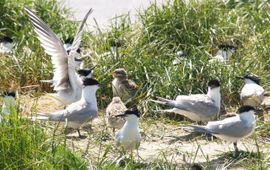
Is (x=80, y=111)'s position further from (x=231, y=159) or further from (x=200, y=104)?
(x=231, y=159)

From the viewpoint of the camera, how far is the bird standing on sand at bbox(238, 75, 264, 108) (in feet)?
25.5

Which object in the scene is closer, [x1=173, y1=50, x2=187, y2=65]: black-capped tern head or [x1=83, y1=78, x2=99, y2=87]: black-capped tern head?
[x1=83, y1=78, x2=99, y2=87]: black-capped tern head

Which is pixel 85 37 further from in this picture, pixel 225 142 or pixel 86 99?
pixel 225 142

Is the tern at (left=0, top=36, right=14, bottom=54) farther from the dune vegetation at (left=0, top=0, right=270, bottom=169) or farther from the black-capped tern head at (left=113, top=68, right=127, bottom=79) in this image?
the black-capped tern head at (left=113, top=68, right=127, bottom=79)

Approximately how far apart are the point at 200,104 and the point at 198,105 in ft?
0.10

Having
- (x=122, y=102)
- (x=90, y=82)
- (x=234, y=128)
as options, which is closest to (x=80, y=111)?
(x=90, y=82)

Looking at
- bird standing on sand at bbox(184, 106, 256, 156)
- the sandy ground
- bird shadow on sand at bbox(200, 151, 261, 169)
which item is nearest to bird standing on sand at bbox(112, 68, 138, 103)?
the sandy ground

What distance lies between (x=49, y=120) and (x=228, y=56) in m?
2.21

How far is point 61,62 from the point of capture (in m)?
7.88

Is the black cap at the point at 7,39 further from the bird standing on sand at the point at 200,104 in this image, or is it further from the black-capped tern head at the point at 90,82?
the bird standing on sand at the point at 200,104

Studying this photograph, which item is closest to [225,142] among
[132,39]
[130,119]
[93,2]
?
[130,119]

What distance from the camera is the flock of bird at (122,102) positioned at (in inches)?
271

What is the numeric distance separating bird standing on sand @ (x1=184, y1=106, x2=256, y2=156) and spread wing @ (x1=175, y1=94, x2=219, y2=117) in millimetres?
549

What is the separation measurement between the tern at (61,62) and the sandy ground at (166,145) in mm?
301
